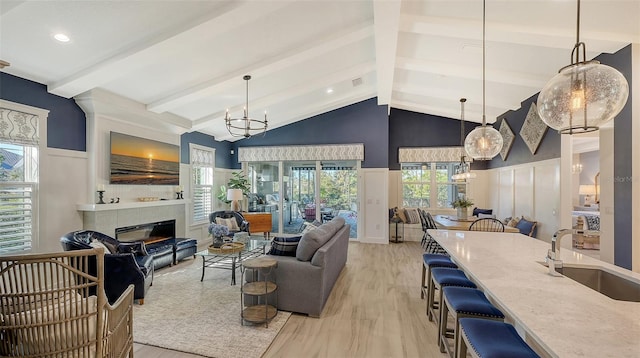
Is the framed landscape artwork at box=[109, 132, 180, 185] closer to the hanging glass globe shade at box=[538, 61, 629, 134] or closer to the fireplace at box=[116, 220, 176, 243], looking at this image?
the fireplace at box=[116, 220, 176, 243]

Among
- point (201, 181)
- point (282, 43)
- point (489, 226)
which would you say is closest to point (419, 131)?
point (489, 226)

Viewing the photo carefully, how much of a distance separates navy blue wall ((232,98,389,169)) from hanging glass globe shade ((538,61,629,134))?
5.44 meters

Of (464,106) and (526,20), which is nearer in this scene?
(526,20)

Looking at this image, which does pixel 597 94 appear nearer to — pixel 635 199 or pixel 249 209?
pixel 635 199

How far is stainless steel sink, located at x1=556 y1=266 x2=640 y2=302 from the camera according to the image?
1.70 metres

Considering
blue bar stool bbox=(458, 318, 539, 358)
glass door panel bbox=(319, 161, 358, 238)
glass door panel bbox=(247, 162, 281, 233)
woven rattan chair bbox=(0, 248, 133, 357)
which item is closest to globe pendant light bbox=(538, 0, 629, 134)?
blue bar stool bbox=(458, 318, 539, 358)

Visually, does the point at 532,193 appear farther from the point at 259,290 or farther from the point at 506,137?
the point at 259,290

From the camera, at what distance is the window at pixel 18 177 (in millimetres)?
3191

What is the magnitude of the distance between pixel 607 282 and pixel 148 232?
639 cm

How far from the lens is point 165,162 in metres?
5.50

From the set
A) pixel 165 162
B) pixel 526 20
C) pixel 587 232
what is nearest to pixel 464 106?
pixel 526 20

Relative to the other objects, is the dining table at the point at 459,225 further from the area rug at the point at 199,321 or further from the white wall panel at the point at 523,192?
the area rug at the point at 199,321

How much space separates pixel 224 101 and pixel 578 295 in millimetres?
5751

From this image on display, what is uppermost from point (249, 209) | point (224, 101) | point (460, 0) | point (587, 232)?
point (460, 0)
